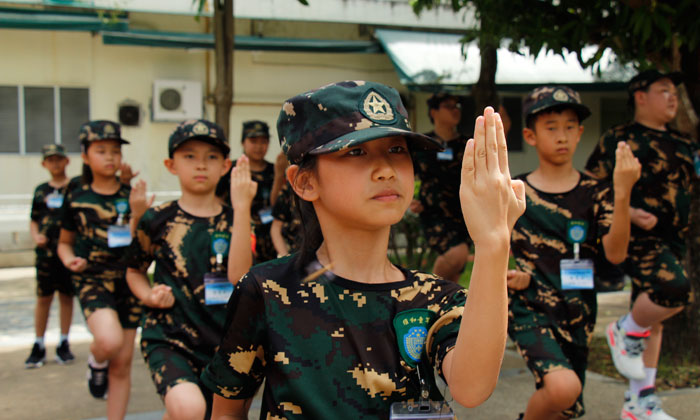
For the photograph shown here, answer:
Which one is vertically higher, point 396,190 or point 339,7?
point 339,7

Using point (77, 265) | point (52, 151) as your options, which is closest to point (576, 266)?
point (77, 265)

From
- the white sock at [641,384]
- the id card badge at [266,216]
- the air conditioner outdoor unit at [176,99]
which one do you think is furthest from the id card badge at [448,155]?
the air conditioner outdoor unit at [176,99]

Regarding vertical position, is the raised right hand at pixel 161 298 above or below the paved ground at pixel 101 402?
above

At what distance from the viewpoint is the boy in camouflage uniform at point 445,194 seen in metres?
7.21

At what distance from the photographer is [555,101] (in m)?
4.18

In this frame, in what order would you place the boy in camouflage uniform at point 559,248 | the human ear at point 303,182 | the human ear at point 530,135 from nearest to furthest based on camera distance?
the human ear at point 303,182 < the boy in camouflage uniform at point 559,248 < the human ear at point 530,135

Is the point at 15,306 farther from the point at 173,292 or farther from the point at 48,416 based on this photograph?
the point at 173,292

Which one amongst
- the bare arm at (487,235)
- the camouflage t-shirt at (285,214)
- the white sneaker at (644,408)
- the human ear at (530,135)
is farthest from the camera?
the camouflage t-shirt at (285,214)

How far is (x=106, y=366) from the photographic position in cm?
538

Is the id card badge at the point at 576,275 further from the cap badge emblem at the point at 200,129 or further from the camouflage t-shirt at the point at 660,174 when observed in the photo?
the cap badge emblem at the point at 200,129

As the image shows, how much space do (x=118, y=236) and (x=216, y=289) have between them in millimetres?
2037

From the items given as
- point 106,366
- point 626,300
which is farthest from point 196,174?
point 626,300

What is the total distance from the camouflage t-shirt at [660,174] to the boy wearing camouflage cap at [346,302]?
3.37 m

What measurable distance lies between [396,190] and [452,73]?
12.5 metres
